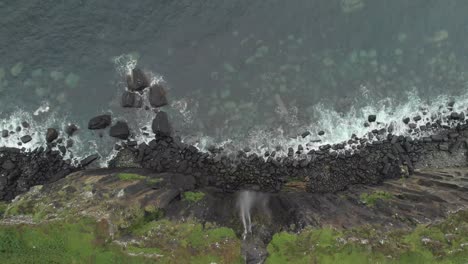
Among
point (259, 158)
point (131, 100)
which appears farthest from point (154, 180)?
point (259, 158)

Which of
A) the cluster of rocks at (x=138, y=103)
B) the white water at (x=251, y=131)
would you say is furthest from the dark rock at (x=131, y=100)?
the white water at (x=251, y=131)

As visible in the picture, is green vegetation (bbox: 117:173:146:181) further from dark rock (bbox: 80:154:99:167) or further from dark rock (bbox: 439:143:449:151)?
dark rock (bbox: 439:143:449:151)

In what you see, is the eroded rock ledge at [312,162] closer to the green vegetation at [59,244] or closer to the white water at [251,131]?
the white water at [251,131]

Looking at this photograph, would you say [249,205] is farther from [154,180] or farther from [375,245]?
[375,245]

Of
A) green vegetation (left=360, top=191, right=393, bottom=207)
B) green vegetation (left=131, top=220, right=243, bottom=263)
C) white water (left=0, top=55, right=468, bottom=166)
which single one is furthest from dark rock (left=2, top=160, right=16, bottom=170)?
green vegetation (left=360, top=191, right=393, bottom=207)

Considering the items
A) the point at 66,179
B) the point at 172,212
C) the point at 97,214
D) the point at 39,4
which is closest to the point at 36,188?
the point at 66,179

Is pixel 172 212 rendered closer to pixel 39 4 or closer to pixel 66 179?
pixel 66 179
